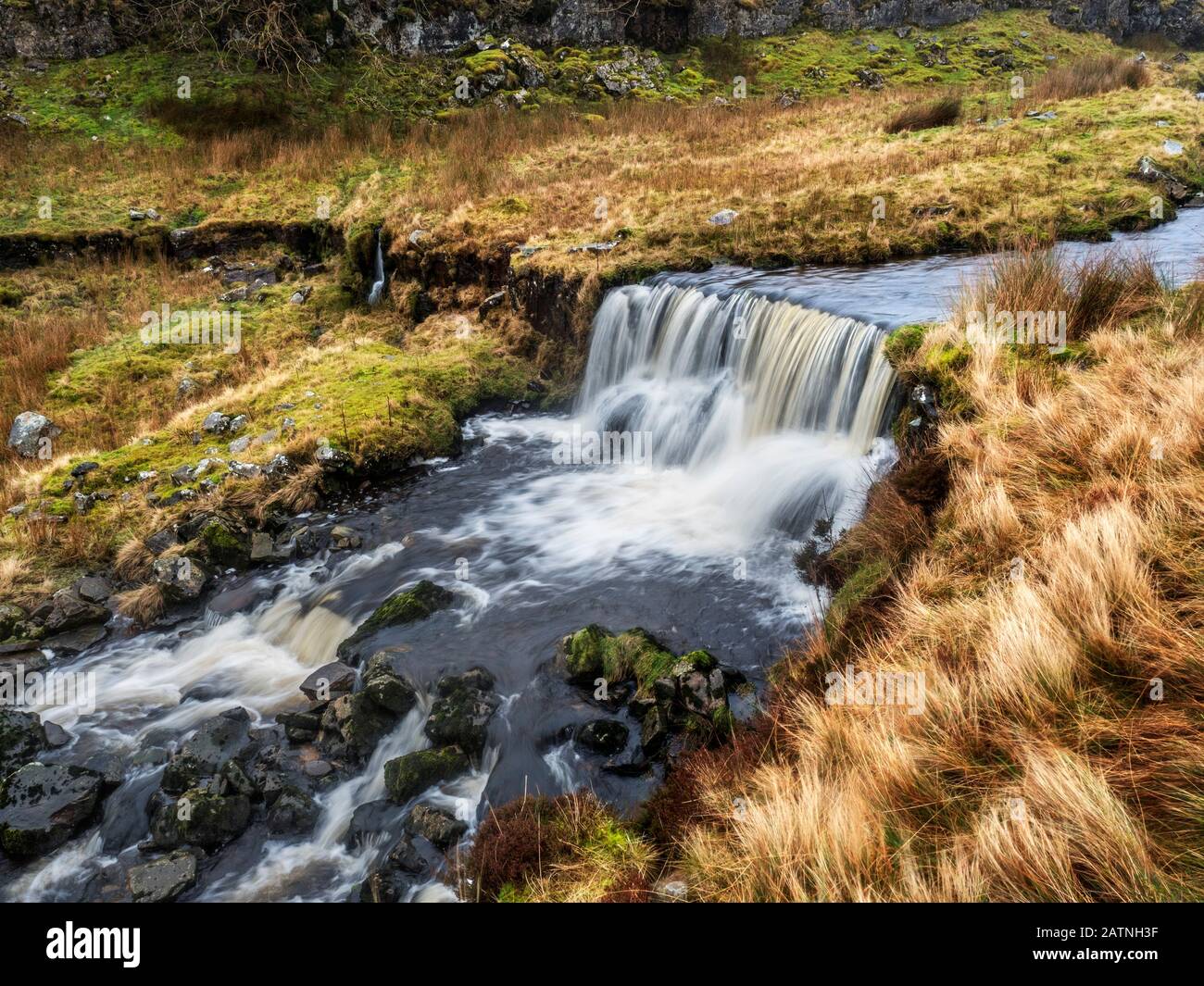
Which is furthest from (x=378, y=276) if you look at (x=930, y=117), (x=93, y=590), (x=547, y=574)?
(x=930, y=117)

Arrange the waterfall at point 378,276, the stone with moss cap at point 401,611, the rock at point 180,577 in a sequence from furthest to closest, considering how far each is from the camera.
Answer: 1. the waterfall at point 378,276
2. the rock at point 180,577
3. the stone with moss cap at point 401,611

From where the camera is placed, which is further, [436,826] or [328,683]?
[328,683]

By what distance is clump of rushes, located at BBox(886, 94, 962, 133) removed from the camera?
18.8 meters

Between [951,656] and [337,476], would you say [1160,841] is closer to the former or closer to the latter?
[951,656]

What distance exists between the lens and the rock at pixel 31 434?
10.9 meters

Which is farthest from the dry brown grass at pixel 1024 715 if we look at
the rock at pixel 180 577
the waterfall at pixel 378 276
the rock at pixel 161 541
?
the waterfall at pixel 378 276

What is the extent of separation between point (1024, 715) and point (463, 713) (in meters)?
4.00

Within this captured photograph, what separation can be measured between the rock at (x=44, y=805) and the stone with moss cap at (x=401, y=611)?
2.12 metres

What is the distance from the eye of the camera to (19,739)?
613 cm

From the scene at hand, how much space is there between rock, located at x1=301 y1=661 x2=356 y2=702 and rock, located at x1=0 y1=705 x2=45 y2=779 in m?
2.12

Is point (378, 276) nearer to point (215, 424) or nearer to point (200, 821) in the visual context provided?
point (215, 424)

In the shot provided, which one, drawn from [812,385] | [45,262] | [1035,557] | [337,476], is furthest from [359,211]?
[1035,557]

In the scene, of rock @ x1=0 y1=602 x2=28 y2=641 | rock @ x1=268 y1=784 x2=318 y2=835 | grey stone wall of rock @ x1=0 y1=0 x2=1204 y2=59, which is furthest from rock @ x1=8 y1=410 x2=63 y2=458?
grey stone wall of rock @ x1=0 y1=0 x2=1204 y2=59

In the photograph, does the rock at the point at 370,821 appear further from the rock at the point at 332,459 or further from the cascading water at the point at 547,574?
the rock at the point at 332,459
